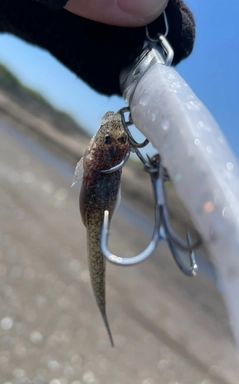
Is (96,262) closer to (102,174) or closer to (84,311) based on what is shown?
(102,174)

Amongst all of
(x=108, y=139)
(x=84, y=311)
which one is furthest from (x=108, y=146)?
(x=84, y=311)

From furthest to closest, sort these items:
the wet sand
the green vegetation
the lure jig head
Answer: the green vegetation → the wet sand → the lure jig head

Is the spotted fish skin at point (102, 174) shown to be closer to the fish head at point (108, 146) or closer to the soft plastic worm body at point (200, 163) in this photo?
the fish head at point (108, 146)

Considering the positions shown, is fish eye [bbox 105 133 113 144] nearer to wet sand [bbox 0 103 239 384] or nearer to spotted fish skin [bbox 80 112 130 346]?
spotted fish skin [bbox 80 112 130 346]

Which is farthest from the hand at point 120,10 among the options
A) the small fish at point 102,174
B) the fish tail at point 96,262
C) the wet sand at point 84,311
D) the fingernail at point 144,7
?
the wet sand at point 84,311

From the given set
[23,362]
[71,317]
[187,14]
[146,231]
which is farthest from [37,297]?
[187,14]

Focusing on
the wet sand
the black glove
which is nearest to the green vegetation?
the wet sand
